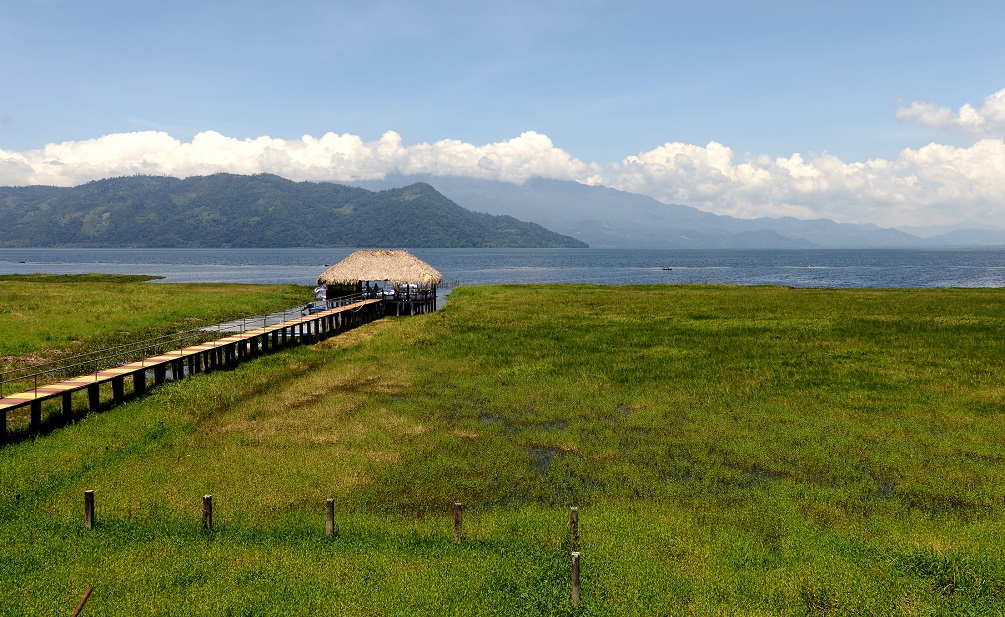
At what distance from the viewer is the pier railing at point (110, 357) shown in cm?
2145

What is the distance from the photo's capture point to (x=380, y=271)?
55.2 meters

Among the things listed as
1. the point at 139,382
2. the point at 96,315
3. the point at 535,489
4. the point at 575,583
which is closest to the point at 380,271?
the point at 96,315

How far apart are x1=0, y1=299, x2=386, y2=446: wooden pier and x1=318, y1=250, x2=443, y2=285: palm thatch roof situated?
589 centimetres

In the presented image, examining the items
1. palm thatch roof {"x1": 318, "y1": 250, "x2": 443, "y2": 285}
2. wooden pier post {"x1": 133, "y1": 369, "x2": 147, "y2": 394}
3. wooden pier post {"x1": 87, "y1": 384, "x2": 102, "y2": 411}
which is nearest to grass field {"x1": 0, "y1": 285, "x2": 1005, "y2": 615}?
wooden pier post {"x1": 133, "y1": 369, "x2": 147, "y2": 394}

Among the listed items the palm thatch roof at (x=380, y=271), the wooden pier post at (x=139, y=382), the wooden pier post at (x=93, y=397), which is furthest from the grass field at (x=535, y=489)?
the palm thatch roof at (x=380, y=271)

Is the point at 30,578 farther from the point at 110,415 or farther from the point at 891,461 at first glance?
the point at 891,461

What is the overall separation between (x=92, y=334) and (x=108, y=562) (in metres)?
30.0

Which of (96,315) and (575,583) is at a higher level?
(96,315)

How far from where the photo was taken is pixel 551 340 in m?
35.3

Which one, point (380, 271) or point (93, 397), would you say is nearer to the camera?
point (93, 397)

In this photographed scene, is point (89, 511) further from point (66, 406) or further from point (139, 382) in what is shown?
point (139, 382)

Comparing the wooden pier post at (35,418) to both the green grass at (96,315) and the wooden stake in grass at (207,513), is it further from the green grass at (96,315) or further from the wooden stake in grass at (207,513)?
the green grass at (96,315)

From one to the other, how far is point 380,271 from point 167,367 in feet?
96.5

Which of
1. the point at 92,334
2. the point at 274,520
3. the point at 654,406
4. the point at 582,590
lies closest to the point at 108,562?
the point at 274,520
